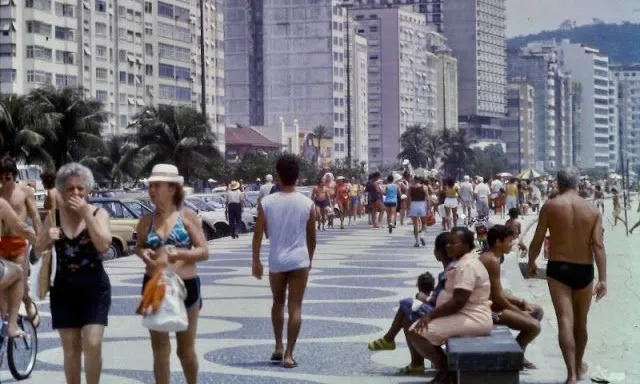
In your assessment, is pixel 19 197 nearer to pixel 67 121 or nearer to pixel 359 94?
pixel 67 121

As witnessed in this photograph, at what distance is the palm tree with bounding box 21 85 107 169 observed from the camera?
257 ft

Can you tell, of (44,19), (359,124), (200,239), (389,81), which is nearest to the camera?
(200,239)

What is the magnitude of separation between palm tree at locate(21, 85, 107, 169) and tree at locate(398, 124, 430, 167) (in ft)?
306

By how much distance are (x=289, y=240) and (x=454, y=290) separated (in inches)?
Answer: 69.6

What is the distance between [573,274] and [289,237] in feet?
7.13

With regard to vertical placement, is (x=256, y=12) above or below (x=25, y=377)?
above

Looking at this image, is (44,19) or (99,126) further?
(44,19)

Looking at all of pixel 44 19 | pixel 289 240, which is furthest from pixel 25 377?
pixel 44 19

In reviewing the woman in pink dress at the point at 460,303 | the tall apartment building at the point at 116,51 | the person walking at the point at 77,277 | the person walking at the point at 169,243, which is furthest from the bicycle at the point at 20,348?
the tall apartment building at the point at 116,51

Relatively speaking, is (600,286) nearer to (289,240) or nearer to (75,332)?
(289,240)

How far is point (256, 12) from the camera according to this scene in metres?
168

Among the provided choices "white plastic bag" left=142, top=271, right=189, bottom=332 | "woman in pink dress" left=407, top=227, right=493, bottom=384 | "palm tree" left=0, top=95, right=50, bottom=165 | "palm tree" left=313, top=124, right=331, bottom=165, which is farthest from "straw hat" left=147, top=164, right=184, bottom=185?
"palm tree" left=313, top=124, right=331, bottom=165

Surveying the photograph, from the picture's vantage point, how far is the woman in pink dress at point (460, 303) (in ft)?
33.2

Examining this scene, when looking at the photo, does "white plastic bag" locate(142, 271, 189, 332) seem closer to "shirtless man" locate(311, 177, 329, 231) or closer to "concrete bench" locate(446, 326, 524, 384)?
"concrete bench" locate(446, 326, 524, 384)
